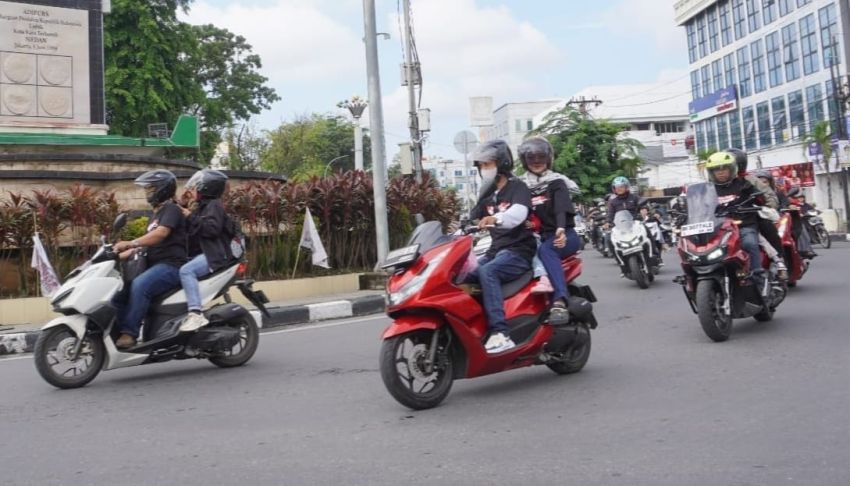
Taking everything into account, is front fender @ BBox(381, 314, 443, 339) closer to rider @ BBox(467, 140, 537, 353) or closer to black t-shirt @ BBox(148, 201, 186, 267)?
rider @ BBox(467, 140, 537, 353)

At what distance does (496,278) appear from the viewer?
18.0 feet

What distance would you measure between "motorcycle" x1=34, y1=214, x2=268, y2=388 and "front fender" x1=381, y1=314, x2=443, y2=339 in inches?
93.1

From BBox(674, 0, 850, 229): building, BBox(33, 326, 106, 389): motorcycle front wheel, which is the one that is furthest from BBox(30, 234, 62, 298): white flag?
BBox(674, 0, 850, 229): building

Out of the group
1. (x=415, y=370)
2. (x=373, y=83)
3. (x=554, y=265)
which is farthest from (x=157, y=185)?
(x=373, y=83)

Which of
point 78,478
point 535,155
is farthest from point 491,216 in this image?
point 78,478

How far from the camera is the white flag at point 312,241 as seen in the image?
12.4 m

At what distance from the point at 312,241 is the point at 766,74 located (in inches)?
1710

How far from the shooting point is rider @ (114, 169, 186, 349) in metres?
6.68

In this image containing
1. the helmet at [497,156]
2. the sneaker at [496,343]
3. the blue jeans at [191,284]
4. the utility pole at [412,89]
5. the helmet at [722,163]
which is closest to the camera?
the sneaker at [496,343]

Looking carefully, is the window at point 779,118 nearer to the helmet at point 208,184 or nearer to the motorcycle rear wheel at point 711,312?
the motorcycle rear wheel at point 711,312

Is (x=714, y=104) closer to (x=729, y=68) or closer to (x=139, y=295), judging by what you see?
(x=729, y=68)

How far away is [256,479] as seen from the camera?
3.88m

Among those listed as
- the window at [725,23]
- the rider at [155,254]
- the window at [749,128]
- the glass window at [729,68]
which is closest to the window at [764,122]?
the window at [749,128]

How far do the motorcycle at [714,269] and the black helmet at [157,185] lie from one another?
4255 mm
